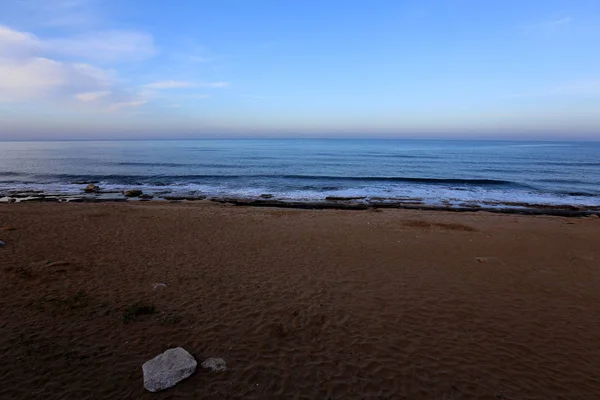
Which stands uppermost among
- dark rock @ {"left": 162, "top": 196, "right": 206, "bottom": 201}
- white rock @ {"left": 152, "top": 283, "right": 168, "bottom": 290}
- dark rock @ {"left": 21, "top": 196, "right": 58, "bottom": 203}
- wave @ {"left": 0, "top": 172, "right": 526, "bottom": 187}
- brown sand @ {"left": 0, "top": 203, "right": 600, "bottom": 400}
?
wave @ {"left": 0, "top": 172, "right": 526, "bottom": 187}

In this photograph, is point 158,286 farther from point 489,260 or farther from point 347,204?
point 347,204

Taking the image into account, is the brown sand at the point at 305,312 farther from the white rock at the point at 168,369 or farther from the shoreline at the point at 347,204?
the shoreline at the point at 347,204

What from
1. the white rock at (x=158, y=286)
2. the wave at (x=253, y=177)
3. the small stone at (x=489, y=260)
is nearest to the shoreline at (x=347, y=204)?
the small stone at (x=489, y=260)

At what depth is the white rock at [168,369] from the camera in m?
4.75

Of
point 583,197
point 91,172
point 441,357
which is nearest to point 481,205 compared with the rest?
point 583,197

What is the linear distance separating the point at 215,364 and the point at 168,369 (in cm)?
72

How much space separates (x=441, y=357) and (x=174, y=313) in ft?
17.4

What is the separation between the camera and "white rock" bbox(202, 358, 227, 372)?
5180 mm

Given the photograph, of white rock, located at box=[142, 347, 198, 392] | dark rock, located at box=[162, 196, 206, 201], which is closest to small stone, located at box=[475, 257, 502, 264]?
white rock, located at box=[142, 347, 198, 392]

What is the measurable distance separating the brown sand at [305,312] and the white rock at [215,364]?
0.51ft

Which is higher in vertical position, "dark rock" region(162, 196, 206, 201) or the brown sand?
"dark rock" region(162, 196, 206, 201)

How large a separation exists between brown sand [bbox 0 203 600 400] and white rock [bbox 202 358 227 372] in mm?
156

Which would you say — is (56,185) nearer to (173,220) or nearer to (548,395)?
(173,220)

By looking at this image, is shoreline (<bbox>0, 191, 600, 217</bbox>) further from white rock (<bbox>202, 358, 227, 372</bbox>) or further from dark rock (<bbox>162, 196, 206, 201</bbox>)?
white rock (<bbox>202, 358, 227, 372</bbox>)
